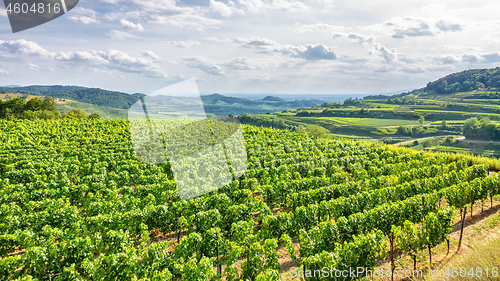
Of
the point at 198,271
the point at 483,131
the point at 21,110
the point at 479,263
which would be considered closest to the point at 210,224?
the point at 198,271

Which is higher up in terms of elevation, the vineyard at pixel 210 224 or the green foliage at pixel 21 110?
the green foliage at pixel 21 110

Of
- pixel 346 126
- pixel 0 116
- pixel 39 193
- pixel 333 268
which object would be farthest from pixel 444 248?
pixel 346 126

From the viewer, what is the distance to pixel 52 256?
10.5m

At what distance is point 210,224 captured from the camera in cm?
1369

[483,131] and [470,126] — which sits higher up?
[470,126]

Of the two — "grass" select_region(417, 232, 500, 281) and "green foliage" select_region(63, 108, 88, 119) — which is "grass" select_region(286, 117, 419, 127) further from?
"grass" select_region(417, 232, 500, 281)

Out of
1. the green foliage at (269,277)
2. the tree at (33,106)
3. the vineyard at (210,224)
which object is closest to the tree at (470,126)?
the vineyard at (210,224)

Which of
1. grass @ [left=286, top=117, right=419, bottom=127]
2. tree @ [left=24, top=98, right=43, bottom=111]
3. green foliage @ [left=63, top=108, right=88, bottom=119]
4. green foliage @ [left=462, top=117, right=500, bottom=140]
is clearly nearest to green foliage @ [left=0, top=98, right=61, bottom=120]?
tree @ [left=24, top=98, right=43, bottom=111]

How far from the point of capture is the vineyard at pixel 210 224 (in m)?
10.3

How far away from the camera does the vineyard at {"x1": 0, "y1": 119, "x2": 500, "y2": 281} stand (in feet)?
33.8

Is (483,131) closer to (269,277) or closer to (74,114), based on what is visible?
(269,277)

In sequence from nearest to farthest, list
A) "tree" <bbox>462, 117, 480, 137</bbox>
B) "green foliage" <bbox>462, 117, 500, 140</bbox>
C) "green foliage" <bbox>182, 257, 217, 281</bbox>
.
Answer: "green foliage" <bbox>182, 257, 217, 281</bbox>, "green foliage" <bbox>462, 117, 500, 140</bbox>, "tree" <bbox>462, 117, 480, 137</bbox>

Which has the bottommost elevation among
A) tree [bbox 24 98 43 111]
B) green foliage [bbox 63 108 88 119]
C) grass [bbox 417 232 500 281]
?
grass [bbox 417 232 500 281]

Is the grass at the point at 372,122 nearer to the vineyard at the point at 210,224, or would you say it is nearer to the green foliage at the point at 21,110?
the green foliage at the point at 21,110
